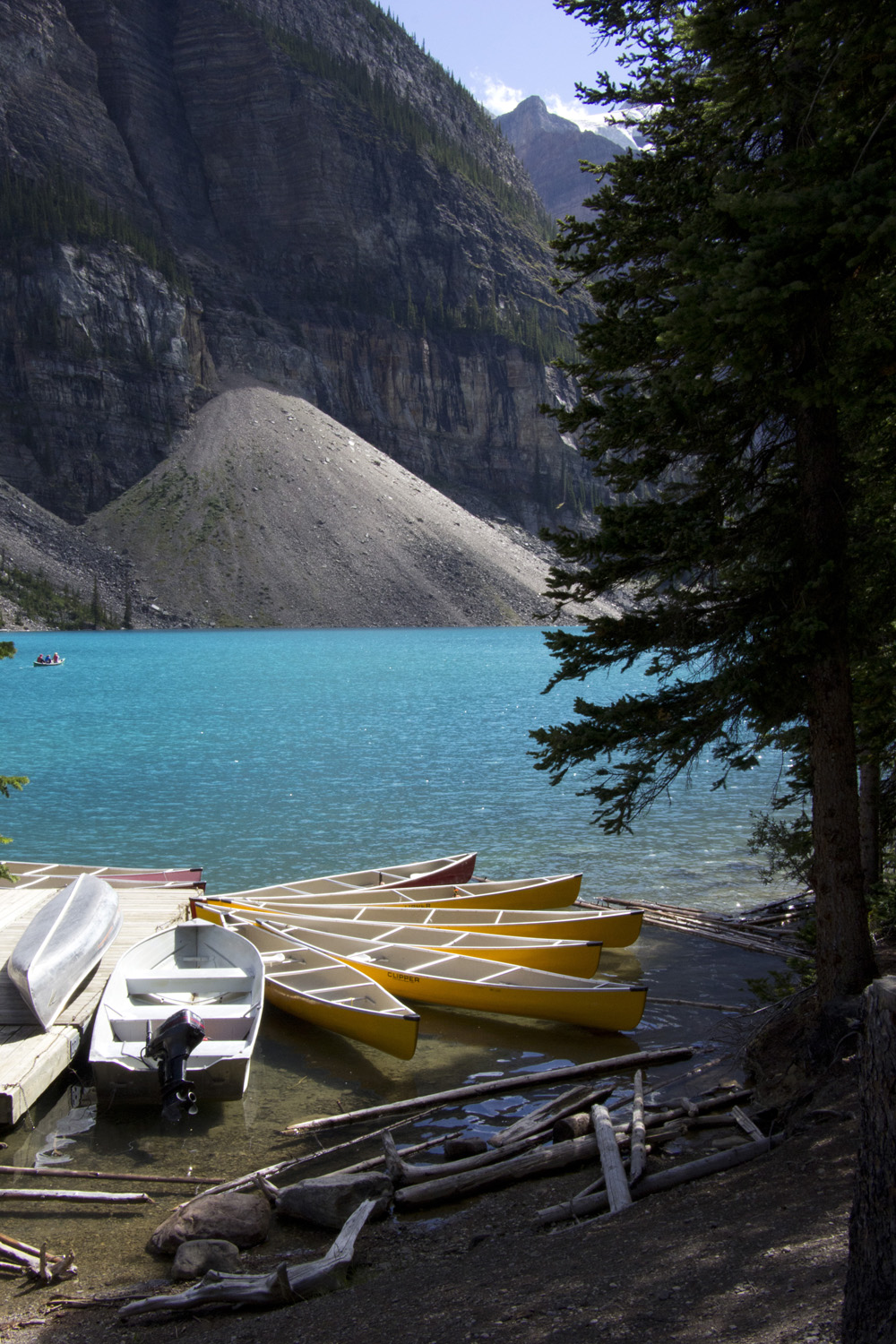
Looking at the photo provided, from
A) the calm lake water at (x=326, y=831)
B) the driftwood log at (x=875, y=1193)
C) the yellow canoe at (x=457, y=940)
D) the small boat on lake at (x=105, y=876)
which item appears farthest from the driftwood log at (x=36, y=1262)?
the small boat on lake at (x=105, y=876)

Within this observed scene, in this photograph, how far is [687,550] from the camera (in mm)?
7875

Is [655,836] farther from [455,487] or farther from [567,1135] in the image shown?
[455,487]

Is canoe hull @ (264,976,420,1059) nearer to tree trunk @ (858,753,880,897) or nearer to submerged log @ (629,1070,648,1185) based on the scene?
submerged log @ (629,1070,648,1185)

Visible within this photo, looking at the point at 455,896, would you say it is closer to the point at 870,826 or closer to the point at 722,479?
the point at 870,826

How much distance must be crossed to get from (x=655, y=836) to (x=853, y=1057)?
1667 cm

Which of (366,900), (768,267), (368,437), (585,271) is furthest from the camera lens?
(368,437)

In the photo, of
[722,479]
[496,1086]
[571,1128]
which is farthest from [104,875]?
[722,479]

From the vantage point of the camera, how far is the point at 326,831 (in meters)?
25.1

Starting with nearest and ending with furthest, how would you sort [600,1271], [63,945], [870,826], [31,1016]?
[600,1271], [31,1016], [63,945], [870,826]

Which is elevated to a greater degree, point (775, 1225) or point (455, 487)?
point (455, 487)

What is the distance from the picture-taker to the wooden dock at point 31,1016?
9.08 meters

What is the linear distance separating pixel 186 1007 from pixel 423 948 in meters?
3.77

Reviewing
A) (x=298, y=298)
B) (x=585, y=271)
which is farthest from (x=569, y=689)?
(x=298, y=298)

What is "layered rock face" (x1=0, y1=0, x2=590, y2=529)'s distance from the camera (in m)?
146
